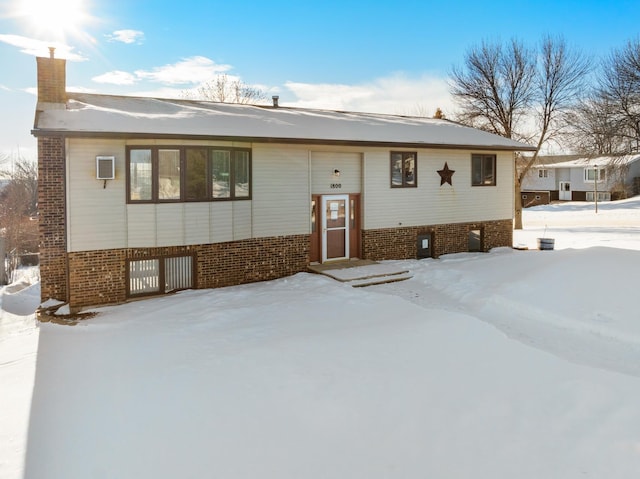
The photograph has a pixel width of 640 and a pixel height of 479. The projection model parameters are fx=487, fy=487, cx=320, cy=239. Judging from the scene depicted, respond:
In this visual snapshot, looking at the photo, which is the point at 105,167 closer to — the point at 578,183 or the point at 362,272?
the point at 362,272

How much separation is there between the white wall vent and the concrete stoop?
5.46 meters

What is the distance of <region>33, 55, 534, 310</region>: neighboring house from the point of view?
10375 millimetres

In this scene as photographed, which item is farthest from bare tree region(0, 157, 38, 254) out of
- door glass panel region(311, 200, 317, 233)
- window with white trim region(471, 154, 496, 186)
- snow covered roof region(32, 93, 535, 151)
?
window with white trim region(471, 154, 496, 186)

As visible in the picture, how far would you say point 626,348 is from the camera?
7879mm

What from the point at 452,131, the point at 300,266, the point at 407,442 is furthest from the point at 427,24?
the point at 407,442

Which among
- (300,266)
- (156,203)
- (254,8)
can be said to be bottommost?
(300,266)

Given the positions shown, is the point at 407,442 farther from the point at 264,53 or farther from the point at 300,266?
the point at 264,53

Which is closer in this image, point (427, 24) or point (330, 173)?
point (330, 173)

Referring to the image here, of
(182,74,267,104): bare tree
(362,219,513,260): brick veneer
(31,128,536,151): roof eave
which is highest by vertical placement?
(182,74,267,104): bare tree

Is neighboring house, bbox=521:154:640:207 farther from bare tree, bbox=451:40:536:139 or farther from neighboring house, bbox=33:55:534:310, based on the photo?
neighboring house, bbox=33:55:534:310

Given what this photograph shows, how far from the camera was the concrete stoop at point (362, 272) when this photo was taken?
39.0 ft

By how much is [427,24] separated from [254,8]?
8315 millimetres

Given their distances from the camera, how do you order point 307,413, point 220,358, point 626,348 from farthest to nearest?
point 626,348 < point 220,358 < point 307,413

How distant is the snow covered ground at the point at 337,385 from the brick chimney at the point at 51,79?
16.8ft
